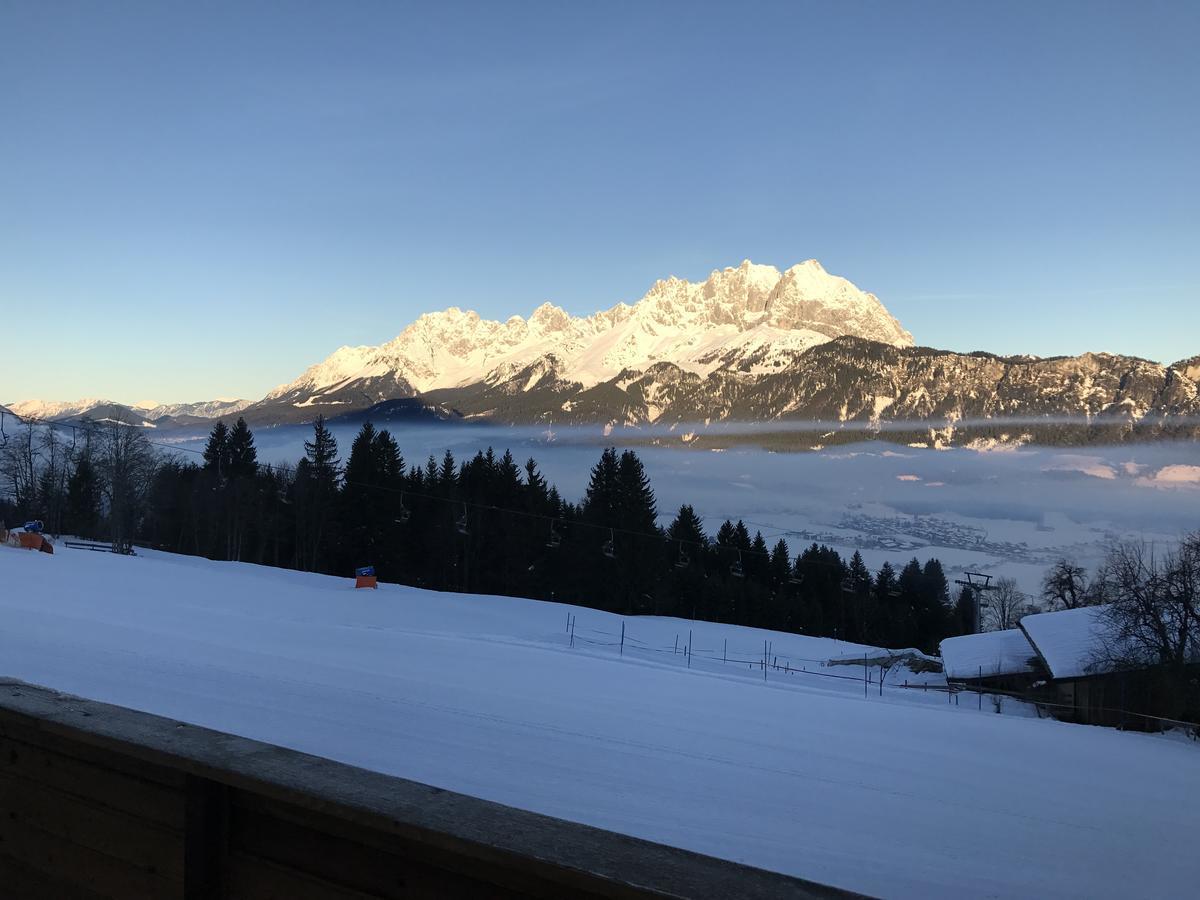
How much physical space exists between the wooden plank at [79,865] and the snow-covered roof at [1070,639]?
31.6 meters

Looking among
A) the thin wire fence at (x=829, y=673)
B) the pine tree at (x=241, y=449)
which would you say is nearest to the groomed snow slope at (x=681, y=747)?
the thin wire fence at (x=829, y=673)

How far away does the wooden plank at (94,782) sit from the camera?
85.8 inches

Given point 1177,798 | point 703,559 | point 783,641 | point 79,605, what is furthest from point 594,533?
point 1177,798

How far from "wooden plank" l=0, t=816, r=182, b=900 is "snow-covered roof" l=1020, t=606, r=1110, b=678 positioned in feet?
104

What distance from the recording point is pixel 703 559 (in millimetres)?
69812

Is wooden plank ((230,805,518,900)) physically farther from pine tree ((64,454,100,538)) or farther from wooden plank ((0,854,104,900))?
pine tree ((64,454,100,538))

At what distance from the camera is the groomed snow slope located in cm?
655

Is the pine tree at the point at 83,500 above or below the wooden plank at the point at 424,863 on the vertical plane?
below

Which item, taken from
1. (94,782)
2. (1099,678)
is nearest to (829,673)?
(1099,678)

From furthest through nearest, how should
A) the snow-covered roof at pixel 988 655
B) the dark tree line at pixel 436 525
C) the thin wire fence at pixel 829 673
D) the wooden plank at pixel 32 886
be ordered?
the dark tree line at pixel 436 525
the snow-covered roof at pixel 988 655
the thin wire fence at pixel 829 673
the wooden plank at pixel 32 886

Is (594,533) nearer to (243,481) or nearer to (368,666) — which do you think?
(243,481)

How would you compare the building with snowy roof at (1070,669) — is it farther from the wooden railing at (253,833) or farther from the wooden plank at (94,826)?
the wooden plank at (94,826)

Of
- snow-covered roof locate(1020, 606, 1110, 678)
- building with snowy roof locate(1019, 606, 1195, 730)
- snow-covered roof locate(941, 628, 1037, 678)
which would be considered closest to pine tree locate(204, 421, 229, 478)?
snow-covered roof locate(941, 628, 1037, 678)

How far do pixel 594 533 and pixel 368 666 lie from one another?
4588 centimetres
